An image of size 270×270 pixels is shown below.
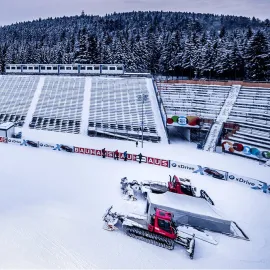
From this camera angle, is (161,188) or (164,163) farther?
(164,163)

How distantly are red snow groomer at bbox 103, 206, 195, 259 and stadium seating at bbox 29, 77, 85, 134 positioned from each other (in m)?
24.3

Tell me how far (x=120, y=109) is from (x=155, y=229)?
2817cm

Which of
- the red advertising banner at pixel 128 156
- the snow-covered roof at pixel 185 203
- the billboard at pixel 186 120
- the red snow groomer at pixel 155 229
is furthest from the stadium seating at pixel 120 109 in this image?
the red snow groomer at pixel 155 229

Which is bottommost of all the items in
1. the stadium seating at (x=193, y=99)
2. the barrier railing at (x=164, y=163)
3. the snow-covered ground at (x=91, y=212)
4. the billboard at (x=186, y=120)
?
the snow-covered ground at (x=91, y=212)

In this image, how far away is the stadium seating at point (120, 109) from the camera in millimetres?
36531

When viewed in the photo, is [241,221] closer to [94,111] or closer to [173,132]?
[173,132]

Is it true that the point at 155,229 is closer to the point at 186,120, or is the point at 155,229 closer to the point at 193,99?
the point at 186,120

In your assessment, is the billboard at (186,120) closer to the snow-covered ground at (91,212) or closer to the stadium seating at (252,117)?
Answer: the stadium seating at (252,117)

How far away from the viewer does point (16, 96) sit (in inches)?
1889

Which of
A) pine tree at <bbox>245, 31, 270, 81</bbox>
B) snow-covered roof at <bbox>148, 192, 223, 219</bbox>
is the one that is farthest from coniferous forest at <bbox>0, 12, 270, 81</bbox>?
snow-covered roof at <bbox>148, 192, 223, 219</bbox>

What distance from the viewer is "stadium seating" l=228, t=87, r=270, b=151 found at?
30.2 m

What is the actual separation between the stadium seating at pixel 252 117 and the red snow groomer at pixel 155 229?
1867cm

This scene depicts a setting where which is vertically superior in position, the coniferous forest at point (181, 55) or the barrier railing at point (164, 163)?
the coniferous forest at point (181, 55)

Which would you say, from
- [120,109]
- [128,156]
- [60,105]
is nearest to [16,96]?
[60,105]
